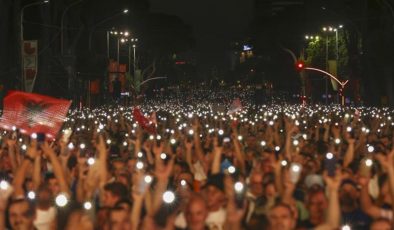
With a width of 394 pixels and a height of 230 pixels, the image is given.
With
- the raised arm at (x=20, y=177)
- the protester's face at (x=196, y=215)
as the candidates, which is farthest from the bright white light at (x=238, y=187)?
the raised arm at (x=20, y=177)

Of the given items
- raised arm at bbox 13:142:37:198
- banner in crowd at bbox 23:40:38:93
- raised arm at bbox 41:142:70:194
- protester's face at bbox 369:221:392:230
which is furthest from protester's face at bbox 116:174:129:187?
banner in crowd at bbox 23:40:38:93

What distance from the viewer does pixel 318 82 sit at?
266 feet

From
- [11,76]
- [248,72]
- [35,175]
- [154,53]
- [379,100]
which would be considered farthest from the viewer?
[248,72]

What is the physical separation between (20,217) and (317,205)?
257 cm

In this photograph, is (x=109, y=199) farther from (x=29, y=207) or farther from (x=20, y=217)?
(x=20, y=217)

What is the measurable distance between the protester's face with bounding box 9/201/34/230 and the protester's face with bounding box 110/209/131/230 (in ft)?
2.51

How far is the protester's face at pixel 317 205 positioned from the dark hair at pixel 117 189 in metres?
1.70

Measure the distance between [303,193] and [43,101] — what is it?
27.0 ft

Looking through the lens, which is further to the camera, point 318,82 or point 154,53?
point 154,53

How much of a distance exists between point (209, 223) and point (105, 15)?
216 ft

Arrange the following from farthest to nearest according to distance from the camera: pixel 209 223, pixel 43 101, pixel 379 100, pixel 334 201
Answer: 1. pixel 379 100
2. pixel 43 101
3. pixel 209 223
4. pixel 334 201

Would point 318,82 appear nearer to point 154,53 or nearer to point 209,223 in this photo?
point 154,53

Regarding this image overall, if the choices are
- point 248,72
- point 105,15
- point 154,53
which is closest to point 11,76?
point 105,15

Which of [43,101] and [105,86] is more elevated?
[43,101]
